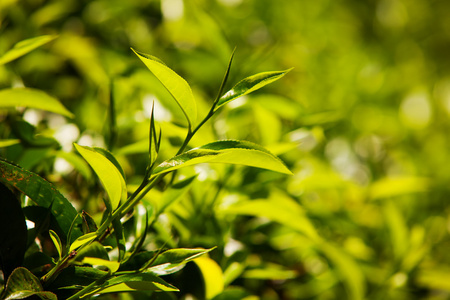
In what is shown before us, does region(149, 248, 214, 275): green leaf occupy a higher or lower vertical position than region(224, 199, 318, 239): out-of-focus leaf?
higher

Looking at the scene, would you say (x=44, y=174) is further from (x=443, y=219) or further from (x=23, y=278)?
(x=443, y=219)

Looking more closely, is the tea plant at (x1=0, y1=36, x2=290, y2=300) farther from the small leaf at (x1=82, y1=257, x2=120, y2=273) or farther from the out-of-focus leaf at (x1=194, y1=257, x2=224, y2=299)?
the out-of-focus leaf at (x1=194, y1=257, x2=224, y2=299)

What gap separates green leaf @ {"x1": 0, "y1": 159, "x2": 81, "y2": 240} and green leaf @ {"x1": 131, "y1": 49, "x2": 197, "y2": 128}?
0.20m

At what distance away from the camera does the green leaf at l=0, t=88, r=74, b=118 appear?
63 centimetres

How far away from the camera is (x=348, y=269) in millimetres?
864

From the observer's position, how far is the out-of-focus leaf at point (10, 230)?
51 centimetres

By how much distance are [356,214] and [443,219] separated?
1.03 feet

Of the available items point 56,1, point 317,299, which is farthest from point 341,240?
point 56,1

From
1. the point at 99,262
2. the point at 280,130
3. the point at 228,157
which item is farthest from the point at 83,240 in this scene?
the point at 280,130

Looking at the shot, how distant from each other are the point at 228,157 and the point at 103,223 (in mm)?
182

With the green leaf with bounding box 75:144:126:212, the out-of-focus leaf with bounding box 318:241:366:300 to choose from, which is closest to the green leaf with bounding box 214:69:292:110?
the green leaf with bounding box 75:144:126:212

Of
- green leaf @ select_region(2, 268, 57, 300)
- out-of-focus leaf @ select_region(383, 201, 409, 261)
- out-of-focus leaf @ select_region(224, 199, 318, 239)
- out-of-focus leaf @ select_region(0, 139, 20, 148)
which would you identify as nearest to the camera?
green leaf @ select_region(2, 268, 57, 300)

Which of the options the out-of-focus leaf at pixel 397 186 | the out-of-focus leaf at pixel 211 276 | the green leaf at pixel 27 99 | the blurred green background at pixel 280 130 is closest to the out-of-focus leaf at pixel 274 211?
the blurred green background at pixel 280 130

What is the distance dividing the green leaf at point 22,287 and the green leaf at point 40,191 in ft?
0.27
